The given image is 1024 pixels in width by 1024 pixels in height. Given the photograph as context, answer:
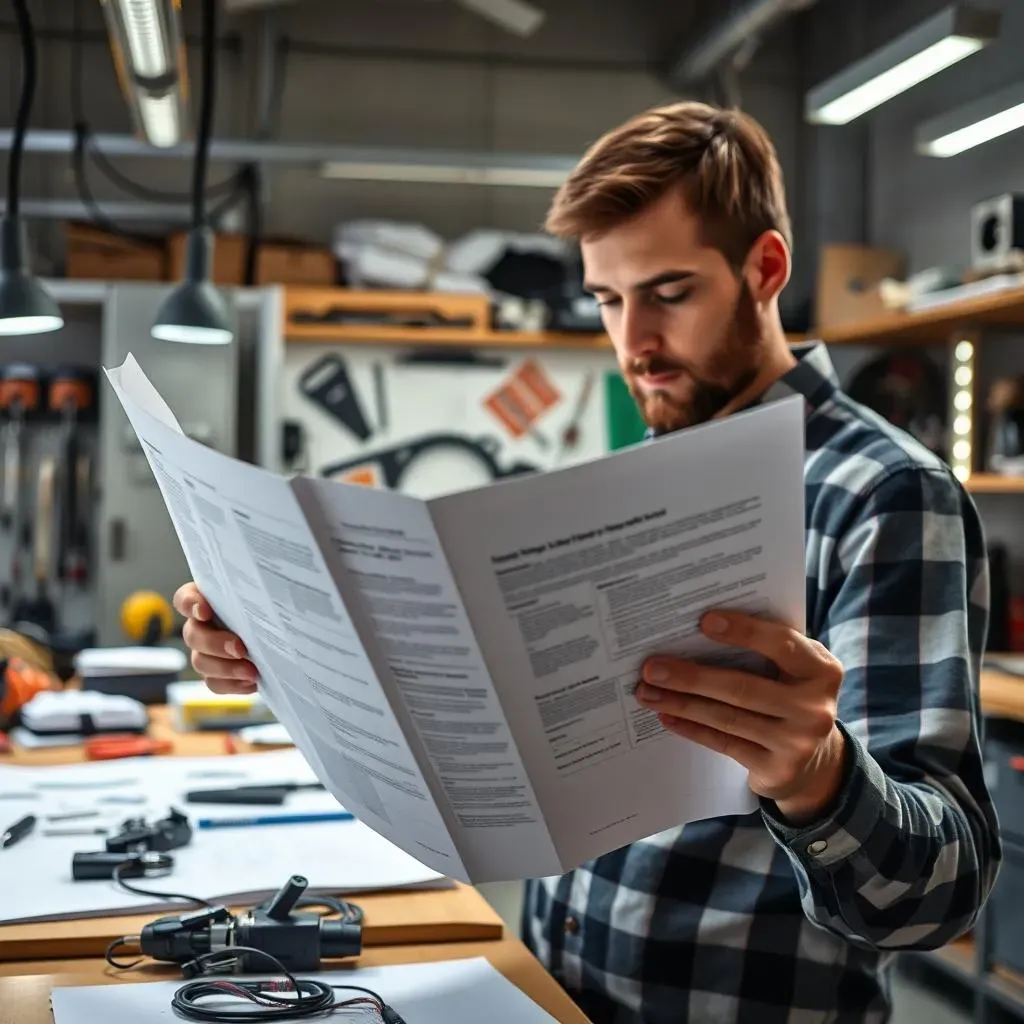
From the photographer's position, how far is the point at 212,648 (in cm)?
122

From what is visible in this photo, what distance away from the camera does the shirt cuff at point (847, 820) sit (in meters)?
0.95

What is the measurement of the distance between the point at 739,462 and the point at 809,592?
0.50 m

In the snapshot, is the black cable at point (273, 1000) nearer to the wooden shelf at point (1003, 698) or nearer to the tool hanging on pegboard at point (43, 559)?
the wooden shelf at point (1003, 698)

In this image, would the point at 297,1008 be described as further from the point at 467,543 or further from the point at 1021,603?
the point at 1021,603

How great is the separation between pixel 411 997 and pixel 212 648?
14.7 inches

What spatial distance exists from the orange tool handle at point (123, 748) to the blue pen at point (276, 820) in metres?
0.54

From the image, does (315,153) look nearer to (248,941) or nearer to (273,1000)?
(248,941)

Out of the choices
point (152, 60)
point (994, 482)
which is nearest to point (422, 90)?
point (152, 60)

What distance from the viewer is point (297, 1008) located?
1014 mm

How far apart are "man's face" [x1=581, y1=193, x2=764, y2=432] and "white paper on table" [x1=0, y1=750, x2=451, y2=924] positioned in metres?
0.60

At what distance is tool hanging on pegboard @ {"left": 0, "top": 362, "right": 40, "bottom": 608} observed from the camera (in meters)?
4.71

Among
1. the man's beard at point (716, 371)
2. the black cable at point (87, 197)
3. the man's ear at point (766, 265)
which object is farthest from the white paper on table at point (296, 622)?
the black cable at point (87, 197)

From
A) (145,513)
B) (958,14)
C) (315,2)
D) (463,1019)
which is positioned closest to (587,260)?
(463,1019)

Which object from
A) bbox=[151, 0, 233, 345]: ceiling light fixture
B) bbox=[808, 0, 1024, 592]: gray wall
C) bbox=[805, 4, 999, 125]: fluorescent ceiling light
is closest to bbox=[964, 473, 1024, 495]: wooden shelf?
bbox=[808, 0, 1024, 592]: gray wall
